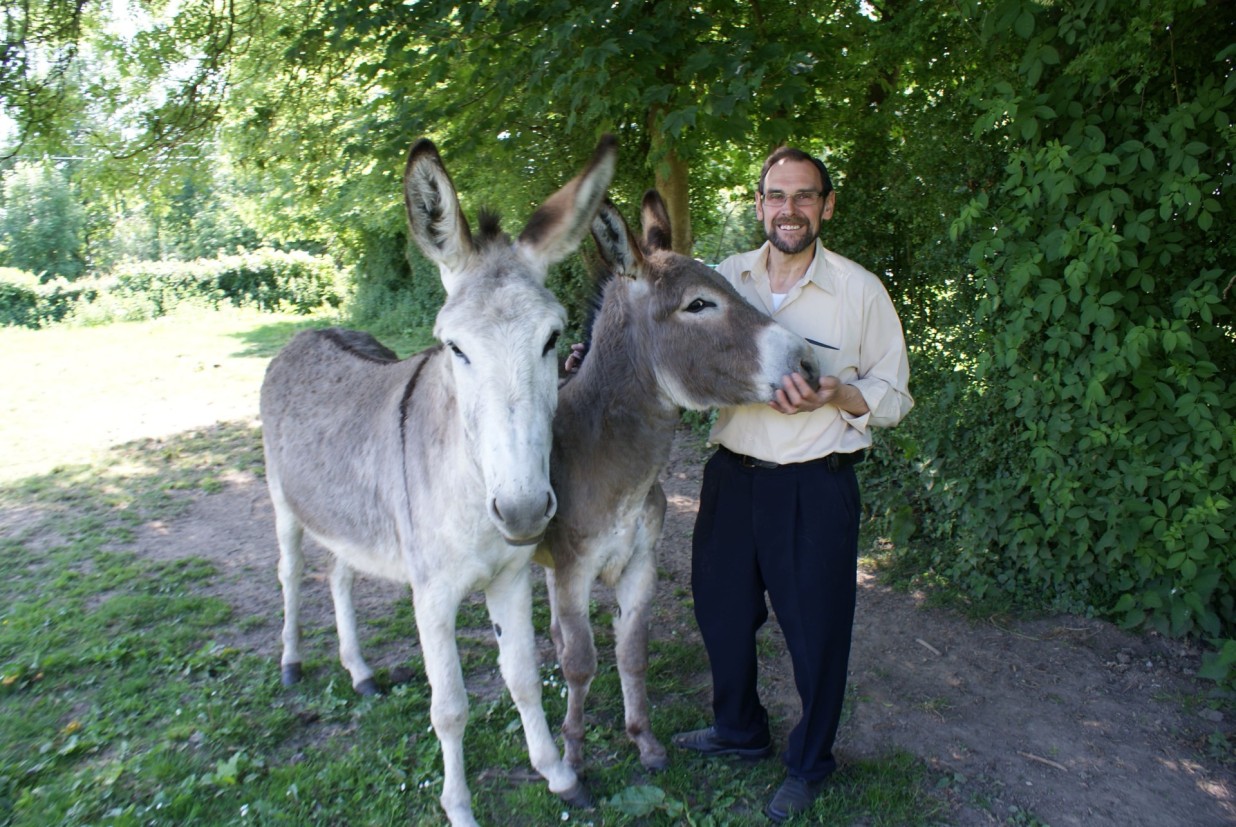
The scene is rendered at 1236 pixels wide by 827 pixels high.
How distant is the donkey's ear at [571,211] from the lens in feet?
8.52

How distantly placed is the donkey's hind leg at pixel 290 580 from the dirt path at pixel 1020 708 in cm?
42

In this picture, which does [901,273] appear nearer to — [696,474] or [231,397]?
[696,474]

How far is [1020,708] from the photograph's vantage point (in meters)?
4.02

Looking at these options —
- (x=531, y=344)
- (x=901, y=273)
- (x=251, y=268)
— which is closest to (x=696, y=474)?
(x=901, y=273)

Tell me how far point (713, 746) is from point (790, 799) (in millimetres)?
498

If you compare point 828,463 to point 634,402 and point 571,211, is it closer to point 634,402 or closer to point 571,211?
point 634,402

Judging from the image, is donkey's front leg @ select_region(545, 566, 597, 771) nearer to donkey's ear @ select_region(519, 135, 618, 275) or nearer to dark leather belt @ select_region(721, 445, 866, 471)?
dark leather belt @ select_region(721, 445, 866, 471)

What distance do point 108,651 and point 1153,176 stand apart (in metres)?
6.31

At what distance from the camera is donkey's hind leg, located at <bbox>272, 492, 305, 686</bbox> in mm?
4309

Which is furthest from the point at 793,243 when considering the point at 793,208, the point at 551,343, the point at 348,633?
the point at 348,633

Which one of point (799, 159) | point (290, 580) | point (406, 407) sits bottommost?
point (290, 580)

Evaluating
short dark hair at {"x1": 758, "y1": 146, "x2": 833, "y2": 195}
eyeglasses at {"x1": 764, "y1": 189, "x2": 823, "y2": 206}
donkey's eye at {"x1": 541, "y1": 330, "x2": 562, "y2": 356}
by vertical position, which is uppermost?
short dark hair at {"x1": 758, "y1": 146, "x2": 833, "y2": 195}

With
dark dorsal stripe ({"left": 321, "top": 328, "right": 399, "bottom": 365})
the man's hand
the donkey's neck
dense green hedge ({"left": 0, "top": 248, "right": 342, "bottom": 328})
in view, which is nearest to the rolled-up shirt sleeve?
the man's hand

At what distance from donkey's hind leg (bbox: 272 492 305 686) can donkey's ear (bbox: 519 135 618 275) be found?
98.4 inches
